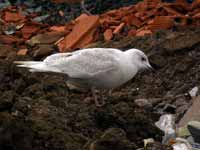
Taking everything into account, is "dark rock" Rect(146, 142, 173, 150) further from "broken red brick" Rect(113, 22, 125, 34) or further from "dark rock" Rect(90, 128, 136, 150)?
"broken red brick" Rect(113, 22, 125, 34)

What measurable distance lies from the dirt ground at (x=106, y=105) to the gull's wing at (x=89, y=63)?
0.40 metres

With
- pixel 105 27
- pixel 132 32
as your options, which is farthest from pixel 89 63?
pixel 105 27

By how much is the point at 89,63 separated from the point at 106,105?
1.68ft

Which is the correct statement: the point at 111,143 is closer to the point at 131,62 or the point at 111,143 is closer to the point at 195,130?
the point at 195,130

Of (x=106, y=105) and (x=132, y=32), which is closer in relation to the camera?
(x=106, y=105)

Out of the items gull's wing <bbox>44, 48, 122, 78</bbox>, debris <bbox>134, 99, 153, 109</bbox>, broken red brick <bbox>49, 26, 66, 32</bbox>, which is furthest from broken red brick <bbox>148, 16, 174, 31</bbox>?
gull's wing <bbox>44, 48, 122, 78</bbox>

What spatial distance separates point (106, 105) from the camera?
8.25m

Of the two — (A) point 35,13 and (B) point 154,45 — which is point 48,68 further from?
(A) point 35,13

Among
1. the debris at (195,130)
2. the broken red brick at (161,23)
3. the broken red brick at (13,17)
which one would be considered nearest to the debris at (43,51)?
the broken red brick at (161,23)

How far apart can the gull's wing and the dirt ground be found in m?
0.40

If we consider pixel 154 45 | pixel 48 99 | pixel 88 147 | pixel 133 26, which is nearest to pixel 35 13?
pixel 133 26

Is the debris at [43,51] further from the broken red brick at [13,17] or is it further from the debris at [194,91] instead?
the debris at [194,91]

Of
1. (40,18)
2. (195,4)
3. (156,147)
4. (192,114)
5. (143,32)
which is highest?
(156,147)

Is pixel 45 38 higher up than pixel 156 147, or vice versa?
pixel 156 147
